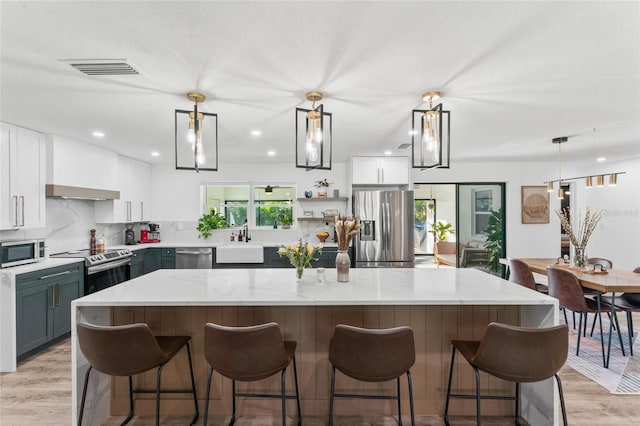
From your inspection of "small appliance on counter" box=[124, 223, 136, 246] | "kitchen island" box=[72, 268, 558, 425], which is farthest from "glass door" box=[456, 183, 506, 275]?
"small appliance on counter" box=[124, 223, 136, 246]

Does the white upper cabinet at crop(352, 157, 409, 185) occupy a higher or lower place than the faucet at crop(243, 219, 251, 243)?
higher

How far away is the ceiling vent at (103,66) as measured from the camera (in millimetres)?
1977

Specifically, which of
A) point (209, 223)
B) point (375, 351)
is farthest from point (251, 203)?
point (375, 351)

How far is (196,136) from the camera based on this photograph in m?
2.40

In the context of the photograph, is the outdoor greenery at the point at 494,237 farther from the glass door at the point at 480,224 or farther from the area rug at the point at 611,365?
the area rug at the point at 611,365

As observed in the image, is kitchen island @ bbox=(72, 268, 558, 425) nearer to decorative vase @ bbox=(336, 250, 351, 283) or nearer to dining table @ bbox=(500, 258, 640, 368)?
decorative vase @ bbox=(336, 250, 351, 283)

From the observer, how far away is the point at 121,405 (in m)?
2.31

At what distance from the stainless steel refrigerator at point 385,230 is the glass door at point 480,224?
5.92ft

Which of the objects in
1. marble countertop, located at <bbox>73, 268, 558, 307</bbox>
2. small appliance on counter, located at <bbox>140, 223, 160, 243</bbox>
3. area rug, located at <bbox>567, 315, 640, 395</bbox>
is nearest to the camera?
marble countertop, located at <bbox>73, 268, 558, 307</bbox>

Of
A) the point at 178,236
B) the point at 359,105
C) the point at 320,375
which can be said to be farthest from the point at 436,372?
the point at 178,236

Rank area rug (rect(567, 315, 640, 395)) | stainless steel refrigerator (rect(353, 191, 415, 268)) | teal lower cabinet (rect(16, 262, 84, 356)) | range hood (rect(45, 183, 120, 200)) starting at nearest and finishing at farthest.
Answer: area rug (rect(567, 315, 640, 395)) → teal lower cabinet (rect(16, 262, 84, 356)) → range hood (rect(45, 183, 120, 200)) → stainless steel refrigerator (rect(353, 191, 415, 268))

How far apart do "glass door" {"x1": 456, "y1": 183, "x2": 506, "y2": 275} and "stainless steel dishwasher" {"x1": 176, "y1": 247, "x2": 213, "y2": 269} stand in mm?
4630

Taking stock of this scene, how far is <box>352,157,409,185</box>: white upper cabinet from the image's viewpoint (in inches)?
203

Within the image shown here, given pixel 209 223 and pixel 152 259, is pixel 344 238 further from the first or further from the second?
pixel 152 259
